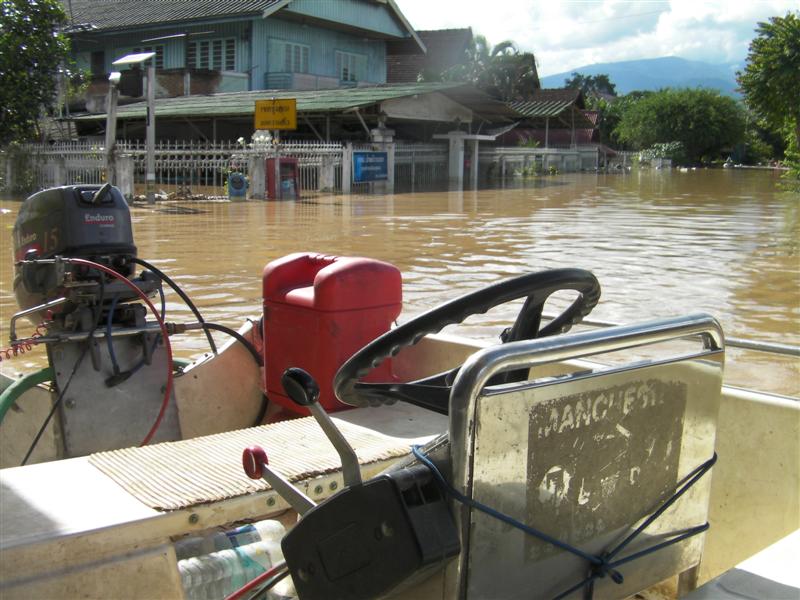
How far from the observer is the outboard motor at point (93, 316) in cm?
362

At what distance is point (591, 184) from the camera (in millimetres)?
36625

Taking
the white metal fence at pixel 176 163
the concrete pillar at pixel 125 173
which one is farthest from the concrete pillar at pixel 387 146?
the concrete pillar at pixel 125 173

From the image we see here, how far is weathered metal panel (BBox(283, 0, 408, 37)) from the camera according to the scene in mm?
35688

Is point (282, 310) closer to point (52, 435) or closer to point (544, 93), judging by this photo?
point (52, 435)

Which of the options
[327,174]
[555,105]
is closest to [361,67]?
[555,105]

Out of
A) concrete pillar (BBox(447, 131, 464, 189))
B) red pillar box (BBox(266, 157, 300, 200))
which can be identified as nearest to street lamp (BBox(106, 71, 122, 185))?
red pillar box (BBox(266, 157, 300, 200))

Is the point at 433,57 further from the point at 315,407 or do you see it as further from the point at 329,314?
the point at 315,407

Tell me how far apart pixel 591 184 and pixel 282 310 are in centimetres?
3431

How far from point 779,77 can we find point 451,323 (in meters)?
32.0

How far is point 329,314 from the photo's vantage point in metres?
3.44

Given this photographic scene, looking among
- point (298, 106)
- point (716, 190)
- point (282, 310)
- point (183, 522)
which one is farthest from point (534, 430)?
point (716, 190)

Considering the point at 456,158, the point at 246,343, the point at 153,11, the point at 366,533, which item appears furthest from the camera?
the point at 153,11

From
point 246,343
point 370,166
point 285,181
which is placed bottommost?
point 246,343

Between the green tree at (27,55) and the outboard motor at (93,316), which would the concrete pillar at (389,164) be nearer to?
the green tree at (27,55)
